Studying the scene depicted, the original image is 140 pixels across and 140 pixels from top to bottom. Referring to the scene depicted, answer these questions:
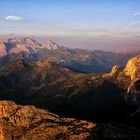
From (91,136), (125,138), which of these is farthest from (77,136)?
(125,138)

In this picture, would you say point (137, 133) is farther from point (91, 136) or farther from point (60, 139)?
point (60, 139)

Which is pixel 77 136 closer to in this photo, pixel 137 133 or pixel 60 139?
pixel 60 139

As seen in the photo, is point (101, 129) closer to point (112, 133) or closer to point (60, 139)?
point (112, 133)

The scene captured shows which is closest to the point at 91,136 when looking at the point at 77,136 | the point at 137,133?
the point at 77,136

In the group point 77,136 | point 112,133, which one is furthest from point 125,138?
Answer: point 77,136

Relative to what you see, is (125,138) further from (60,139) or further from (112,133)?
(60,139)
